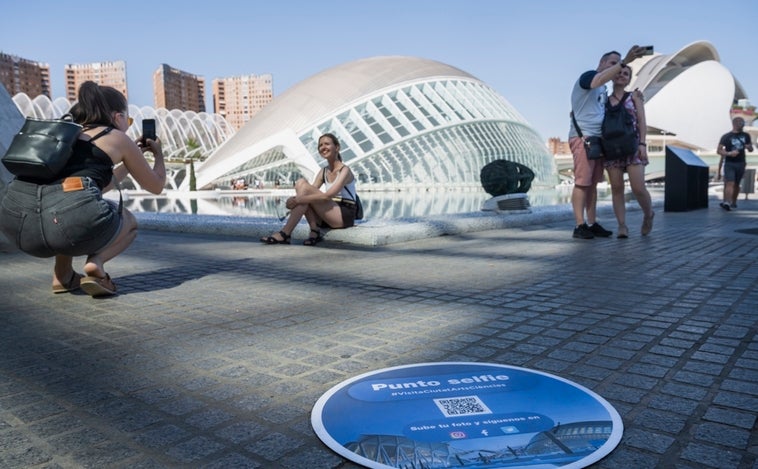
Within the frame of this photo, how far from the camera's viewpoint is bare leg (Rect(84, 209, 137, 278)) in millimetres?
3760

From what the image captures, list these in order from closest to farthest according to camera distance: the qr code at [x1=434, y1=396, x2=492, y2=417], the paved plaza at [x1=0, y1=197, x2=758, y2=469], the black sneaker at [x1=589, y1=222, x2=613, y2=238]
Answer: the paved plaza at [x1=0, y1=197, x2=758, y2=469] → the qr code at [x1=434, y1=396, x2=492, y2=417] → the black sneaker at [x1=589, y1=222, x2=613, y2=238]

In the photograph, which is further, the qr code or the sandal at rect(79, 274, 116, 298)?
the sandal at rect(79, 274, 116, 298)

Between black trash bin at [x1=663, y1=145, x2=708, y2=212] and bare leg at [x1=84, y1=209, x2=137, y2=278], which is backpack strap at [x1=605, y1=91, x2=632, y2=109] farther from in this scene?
black trash bin at [x1=663, y1=145, x2=708, y2=212]

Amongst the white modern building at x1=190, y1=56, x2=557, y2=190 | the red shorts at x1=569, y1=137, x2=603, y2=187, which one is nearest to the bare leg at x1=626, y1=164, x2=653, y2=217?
the red shorts at x1=569, y1=137, x2=603, y2=187

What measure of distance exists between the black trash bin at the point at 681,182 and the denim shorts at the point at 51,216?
11.3 meters

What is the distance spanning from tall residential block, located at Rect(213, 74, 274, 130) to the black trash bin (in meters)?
129

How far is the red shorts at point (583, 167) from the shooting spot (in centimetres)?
678

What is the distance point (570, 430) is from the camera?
1722 millimetres

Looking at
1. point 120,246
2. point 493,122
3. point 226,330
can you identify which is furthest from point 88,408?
point 493,122

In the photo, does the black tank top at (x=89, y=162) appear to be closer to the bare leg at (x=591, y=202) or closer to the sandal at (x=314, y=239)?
the sandal at (x=314, y=239)

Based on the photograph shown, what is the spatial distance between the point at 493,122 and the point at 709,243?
101 ft

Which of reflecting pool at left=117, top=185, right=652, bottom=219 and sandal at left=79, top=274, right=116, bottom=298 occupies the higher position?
reflecting pool at left=117, top=185, right=652, bottom=219

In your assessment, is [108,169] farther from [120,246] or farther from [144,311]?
[144,311]

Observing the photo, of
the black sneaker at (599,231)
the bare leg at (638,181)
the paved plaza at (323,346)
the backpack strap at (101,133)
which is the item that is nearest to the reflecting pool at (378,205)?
the black sneaker at (599,231)
